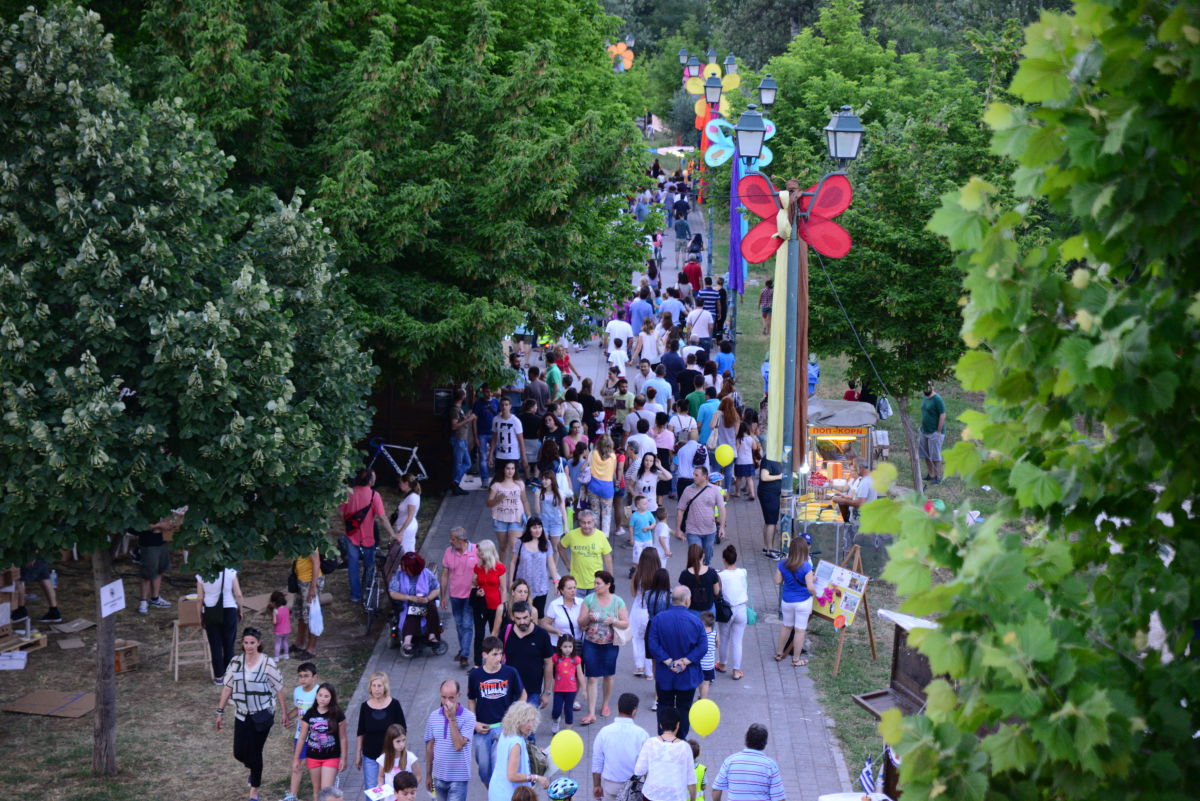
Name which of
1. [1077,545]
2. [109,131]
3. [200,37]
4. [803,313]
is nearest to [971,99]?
[803,313]

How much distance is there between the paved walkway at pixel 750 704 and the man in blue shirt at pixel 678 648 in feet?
2.80

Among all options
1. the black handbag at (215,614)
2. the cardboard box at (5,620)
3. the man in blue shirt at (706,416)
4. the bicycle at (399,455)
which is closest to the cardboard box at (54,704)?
the cardboard box at (5,620)

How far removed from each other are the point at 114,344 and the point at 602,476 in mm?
7835

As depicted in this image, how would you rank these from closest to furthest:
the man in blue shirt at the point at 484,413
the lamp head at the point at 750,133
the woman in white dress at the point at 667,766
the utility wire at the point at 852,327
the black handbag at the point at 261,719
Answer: the woman in white dress at the point at 667,766 < the black handbag at the point at 261,719 < the lamp head at the point at 750,133 < the utility wire at the point at 852,327 < the man in blue shirt at the point at 484,413

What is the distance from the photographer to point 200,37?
16422 mm

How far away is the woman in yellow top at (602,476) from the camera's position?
1780 cm

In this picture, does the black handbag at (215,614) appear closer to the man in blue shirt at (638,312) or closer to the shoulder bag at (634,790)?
the shoulder bag at (634,790)

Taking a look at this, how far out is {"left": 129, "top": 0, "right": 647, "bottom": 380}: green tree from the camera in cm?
1694

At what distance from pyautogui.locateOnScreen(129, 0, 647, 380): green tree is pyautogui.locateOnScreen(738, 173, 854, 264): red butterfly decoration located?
3.32m

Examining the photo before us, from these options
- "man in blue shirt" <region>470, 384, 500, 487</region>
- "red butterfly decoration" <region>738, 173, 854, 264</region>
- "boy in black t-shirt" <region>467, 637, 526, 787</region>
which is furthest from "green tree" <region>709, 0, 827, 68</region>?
"boy in black t-shirt" <region>467, 637, 526, 787</region>

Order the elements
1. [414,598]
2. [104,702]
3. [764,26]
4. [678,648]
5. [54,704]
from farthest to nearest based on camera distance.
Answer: [764,26], [414,598], [54,704], [104,702], [678,648]

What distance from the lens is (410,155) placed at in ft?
60.1

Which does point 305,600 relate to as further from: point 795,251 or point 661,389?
point 661,389

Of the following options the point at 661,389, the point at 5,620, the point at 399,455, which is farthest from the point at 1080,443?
the point at 399,455
